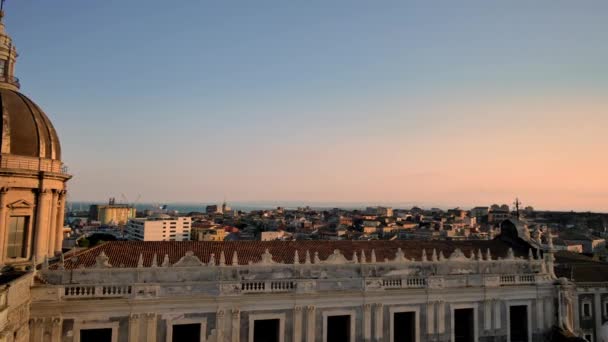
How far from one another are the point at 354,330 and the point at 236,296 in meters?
6.73

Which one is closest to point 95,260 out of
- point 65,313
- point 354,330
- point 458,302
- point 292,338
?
point 65,313

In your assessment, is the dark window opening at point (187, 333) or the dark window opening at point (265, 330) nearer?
the dark window opening at point (187, 333)

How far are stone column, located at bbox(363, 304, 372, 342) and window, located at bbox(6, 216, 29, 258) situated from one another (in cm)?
1760

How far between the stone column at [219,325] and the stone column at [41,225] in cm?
939

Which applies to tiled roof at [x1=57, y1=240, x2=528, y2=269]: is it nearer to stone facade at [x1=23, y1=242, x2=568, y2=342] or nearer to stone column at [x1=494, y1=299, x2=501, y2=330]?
stone facade at [x1=23, y1=242, x2=568, y2=342]

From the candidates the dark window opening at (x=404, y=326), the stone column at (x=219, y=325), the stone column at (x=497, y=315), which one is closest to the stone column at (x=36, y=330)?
the stone column at (x=219, y=325)

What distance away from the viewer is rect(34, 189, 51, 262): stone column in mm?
24641

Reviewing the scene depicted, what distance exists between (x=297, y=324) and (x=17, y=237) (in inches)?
578

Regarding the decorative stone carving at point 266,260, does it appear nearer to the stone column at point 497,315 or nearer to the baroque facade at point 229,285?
the baroque facade at point 229,285

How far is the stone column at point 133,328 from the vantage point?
2298cm

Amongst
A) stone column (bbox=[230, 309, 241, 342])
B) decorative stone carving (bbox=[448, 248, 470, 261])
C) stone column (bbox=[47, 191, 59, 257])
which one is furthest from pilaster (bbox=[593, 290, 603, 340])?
stone column (bbox=[47, 191, 59, 257])

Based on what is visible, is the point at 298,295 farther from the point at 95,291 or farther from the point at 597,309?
the point at 597,309

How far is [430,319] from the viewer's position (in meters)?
27.7

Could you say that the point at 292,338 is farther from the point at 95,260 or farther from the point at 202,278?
the point at 95,260
